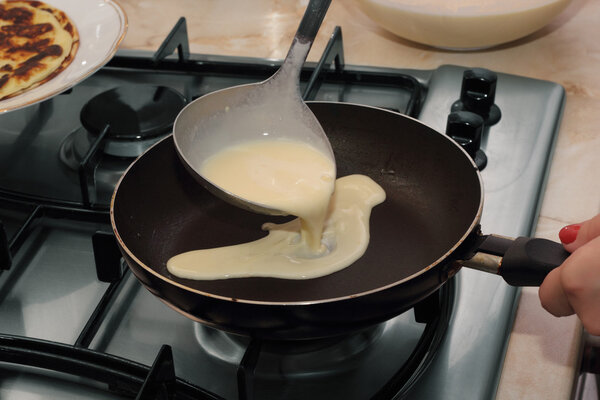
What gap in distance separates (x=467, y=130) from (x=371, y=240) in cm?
17

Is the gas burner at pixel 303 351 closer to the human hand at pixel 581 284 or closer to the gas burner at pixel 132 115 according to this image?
the human hand at pixel 581 284

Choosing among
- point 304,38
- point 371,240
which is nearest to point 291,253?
point 371,240

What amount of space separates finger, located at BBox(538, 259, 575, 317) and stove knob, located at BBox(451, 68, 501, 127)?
344 mm

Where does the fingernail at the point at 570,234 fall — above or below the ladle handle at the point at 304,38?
below

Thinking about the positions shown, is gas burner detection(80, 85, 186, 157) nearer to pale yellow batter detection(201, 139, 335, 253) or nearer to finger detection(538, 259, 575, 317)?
pale yellow batter detection(201, 139, 335, 253)

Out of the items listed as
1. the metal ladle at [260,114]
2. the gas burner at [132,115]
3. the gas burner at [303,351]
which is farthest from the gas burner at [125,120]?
the gas burner at [303,351]

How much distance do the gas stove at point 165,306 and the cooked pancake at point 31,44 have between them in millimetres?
61

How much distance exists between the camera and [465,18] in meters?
0.91

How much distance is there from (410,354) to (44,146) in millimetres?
508

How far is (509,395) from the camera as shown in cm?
56

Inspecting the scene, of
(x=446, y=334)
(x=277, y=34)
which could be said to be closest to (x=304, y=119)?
(x=446, y=334)

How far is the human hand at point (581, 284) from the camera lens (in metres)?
0.48

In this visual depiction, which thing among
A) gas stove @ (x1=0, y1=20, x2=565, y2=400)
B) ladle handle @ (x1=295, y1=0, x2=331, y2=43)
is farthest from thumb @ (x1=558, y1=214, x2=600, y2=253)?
ladle handle @ (x1=295, y1=0, x2=331, y2=43)

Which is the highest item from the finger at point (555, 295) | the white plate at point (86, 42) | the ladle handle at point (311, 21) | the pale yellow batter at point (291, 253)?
the ladle handle at point (311, 21)
